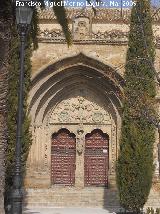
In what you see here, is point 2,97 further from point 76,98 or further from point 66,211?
point 76,98

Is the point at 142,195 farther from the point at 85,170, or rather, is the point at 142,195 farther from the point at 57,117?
the point at 57,117

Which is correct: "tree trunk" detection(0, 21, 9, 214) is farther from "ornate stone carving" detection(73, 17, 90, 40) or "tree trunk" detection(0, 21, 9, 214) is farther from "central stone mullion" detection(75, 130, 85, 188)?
"central stone mullion" detection(75, 130, 85, 188)

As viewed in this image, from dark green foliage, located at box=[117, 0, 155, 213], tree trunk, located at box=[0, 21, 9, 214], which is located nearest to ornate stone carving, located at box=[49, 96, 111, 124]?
dark green foliage, located at box=[117, 0, 155, 213]

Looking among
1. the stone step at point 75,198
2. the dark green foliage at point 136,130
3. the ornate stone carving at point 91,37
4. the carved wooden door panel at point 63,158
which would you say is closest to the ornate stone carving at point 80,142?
the carved wooden door panel at point 63,158

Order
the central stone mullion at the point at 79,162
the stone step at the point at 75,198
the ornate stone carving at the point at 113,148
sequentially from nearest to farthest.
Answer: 1. the stone step at the point at 75,198
2. the ornate stone carving at the point at 113,148
3. the central stone mullion at the point at 79,162

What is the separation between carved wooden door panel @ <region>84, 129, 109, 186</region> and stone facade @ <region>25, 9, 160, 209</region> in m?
0.28

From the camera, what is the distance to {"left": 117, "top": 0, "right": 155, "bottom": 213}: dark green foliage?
15773mm

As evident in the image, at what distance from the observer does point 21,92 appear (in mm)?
7891

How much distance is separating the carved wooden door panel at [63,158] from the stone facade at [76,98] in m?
0.29

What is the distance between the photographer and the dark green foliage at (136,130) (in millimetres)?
15773

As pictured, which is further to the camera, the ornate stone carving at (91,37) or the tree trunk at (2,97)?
the ornate stone carving at (91,37)

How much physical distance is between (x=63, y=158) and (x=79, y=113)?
6.69 ft

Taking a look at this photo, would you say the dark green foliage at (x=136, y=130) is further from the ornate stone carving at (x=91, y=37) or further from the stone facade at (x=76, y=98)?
the ornate stone carving at (x=91, y=37)

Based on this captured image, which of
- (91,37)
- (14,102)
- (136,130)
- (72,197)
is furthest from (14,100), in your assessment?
(72,197)
